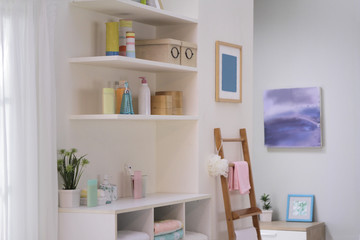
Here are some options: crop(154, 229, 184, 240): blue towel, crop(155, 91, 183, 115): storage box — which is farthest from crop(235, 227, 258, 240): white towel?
crop(155, 91, 183, 115): storage box

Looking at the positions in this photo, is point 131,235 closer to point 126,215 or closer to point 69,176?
point 126,215

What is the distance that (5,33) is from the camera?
273 centimetres

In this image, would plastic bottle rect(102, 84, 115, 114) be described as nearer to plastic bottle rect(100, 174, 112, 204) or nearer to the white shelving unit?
plastic bottle rect(100, 174, 112, 204)

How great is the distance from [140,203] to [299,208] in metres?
2.38

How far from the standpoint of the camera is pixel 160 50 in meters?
3.49

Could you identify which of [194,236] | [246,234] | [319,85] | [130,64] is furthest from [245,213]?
[319,85]

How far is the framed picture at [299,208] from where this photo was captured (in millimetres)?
5145

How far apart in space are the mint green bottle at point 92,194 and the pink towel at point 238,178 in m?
1.14

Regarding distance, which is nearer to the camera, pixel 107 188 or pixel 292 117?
pixel 107 188

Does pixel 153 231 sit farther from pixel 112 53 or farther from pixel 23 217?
pixel 112 53

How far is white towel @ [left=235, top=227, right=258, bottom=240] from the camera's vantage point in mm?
3824

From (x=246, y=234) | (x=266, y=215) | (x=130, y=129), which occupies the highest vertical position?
(x=130, y=129)

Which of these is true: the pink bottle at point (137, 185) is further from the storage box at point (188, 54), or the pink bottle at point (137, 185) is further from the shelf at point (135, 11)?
the shelf at point (135, 11)

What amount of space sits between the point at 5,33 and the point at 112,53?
0.63 metres
